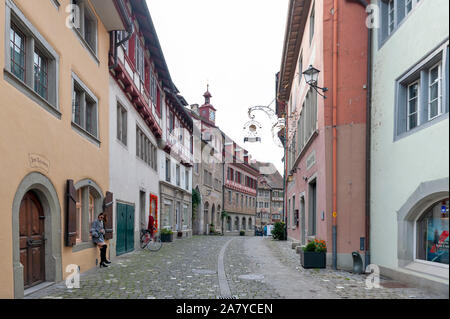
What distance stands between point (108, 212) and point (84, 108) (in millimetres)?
3320

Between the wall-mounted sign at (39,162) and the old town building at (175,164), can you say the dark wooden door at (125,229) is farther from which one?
the old town building at (175,164)

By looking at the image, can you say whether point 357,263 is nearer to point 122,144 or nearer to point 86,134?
point 86,134

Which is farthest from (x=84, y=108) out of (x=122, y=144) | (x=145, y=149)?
(x=145, y=149)

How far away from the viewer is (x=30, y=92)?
7.12 metres

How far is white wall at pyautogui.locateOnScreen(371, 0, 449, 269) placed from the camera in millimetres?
6496

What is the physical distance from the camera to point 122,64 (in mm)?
13336

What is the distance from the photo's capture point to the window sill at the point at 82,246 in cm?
932

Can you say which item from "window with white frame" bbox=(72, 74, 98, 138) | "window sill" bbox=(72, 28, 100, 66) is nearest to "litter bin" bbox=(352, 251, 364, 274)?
"window with white frame" bbox=(72, 74, 98, 138)

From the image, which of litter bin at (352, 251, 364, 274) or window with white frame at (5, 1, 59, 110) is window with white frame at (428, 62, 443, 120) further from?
window with white frame at (5, 1, 59, 110)

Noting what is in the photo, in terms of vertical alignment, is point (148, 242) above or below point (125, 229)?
below

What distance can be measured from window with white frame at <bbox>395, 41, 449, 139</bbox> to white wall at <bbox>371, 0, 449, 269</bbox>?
0.55 feet

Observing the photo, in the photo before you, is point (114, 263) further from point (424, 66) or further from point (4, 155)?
point (424, 66)

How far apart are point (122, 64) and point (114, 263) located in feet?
21.7

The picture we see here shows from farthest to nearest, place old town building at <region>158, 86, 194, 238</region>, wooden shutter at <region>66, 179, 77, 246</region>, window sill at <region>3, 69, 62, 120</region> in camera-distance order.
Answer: old town building at <region>158, 86, 194, 238</region> → wooden shutter at <region>66, 179, 77, 246</region> → window sill at <region>3, 69, 62, 120</region>
